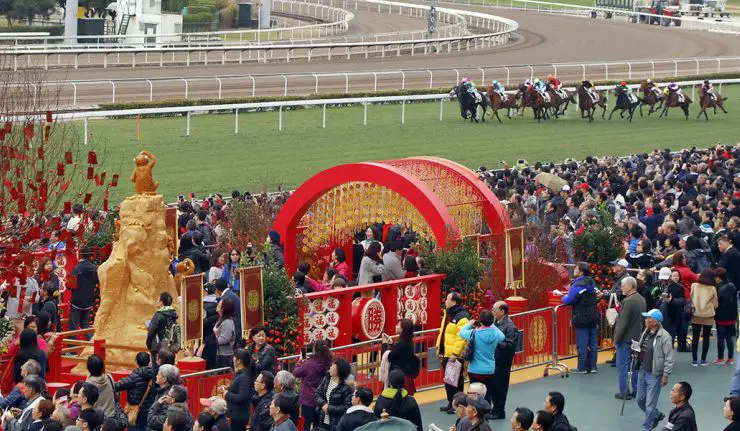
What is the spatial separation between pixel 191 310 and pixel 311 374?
6.02ft

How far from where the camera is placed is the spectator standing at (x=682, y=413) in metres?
12.0

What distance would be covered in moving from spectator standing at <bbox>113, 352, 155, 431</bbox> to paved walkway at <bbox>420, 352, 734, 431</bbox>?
9.20 ft

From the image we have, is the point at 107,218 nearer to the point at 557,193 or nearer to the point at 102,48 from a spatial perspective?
the point at 557,193

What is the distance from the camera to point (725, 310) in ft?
53.7

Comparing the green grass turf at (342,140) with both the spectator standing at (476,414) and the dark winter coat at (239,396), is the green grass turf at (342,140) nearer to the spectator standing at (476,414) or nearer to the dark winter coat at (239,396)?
the dark winter coat at (239,396)

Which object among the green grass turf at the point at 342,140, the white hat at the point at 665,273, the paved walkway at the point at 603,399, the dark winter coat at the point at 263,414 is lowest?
the green grass turf at the point at 342,140

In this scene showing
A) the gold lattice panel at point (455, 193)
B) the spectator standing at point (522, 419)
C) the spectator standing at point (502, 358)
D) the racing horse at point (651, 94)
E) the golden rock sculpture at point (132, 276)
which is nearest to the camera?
the spectator standing at point (522, 419)

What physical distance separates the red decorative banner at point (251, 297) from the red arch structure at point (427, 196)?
10.7 feet

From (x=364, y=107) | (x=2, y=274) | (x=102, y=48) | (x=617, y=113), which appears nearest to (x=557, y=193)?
(x=2, y=274)

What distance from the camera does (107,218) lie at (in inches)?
758

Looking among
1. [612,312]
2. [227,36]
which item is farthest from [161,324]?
[227,36]

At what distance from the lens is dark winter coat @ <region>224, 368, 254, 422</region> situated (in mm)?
12766

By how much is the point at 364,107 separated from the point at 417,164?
55.7 feet

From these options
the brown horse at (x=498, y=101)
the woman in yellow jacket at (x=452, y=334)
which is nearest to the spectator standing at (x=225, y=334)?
the woman in yellow jacket at (x=452, y=334)
